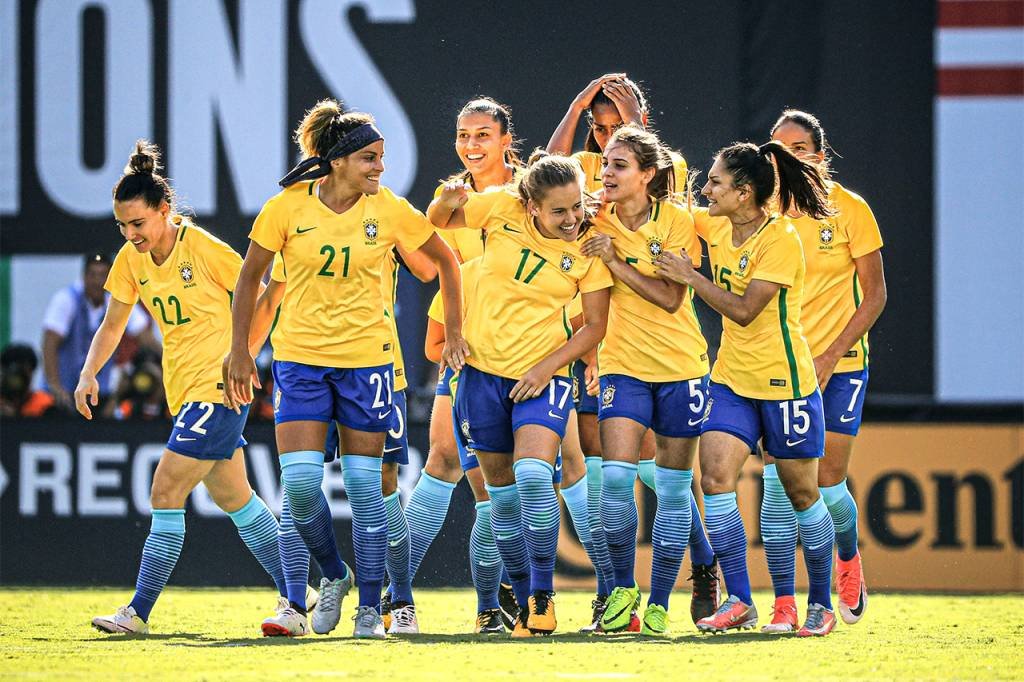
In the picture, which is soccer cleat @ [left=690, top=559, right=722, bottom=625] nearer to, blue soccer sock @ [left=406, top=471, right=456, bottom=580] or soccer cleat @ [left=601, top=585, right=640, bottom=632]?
soccer cleat @ [left=601, top=585, right=640, bottom=632]

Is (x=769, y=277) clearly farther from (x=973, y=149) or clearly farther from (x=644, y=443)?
(x=973, y=149)

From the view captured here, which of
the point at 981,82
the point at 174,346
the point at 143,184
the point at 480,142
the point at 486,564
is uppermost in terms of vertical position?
the point at 981,82

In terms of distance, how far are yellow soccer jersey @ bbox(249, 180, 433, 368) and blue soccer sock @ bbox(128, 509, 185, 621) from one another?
0.99 metres

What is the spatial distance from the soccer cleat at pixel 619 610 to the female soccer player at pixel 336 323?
3.15ft

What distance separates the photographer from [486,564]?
775 centimetres

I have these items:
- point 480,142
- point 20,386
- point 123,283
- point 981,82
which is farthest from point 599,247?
point 20,386

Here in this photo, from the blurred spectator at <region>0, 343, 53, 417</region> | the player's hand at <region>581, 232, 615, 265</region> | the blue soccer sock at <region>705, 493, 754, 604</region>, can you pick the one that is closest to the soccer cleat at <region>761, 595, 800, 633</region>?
the blue soccer sock at <region>705, 493, 754, 604</region>

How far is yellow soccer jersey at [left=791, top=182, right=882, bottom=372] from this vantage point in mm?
7957

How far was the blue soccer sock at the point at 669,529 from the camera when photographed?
7371 mm

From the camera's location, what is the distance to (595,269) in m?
7.29

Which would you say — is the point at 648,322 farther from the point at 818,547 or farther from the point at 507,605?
the point at 507,605

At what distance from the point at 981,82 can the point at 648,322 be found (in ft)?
16.4

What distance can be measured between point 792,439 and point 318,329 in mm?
1957

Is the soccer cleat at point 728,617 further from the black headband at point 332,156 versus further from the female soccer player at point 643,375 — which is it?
the black headband at point 332,156
